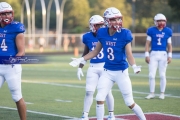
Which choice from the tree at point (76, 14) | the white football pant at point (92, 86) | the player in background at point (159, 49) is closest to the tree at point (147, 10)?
the tree at point (76, 14)

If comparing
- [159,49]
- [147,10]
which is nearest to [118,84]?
[159,49]

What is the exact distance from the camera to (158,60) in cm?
1378

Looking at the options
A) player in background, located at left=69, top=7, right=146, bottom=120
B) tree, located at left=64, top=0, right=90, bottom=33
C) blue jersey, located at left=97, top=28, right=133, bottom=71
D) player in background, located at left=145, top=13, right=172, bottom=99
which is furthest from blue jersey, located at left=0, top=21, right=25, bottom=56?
tree, located at left=64, top=0, right=90, bottom=33

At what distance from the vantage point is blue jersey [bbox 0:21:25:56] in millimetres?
8953

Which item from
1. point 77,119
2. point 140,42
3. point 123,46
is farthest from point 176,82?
point 140,42

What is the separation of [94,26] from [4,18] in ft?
6.58

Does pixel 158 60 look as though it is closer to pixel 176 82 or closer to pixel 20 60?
pixel 176 82

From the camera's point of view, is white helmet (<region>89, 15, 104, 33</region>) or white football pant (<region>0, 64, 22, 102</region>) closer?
white football pant (<region>0, 64, 22, 102</region>)

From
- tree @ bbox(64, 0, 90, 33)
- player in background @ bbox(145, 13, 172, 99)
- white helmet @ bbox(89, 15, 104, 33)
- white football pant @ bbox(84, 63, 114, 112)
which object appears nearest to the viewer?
white football pant @ bbox(84, 63, 114, 112)

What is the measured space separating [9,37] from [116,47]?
1784mm

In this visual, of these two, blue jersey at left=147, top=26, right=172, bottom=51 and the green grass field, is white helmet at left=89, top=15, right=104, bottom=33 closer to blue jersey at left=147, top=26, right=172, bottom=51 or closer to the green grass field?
the green grass field

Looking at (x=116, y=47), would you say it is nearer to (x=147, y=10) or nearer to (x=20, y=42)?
(x=20, y=42)

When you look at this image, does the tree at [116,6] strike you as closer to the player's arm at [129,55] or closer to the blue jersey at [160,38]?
the blue jersey at [160,38]

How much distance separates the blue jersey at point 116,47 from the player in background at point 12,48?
1.37 metres
